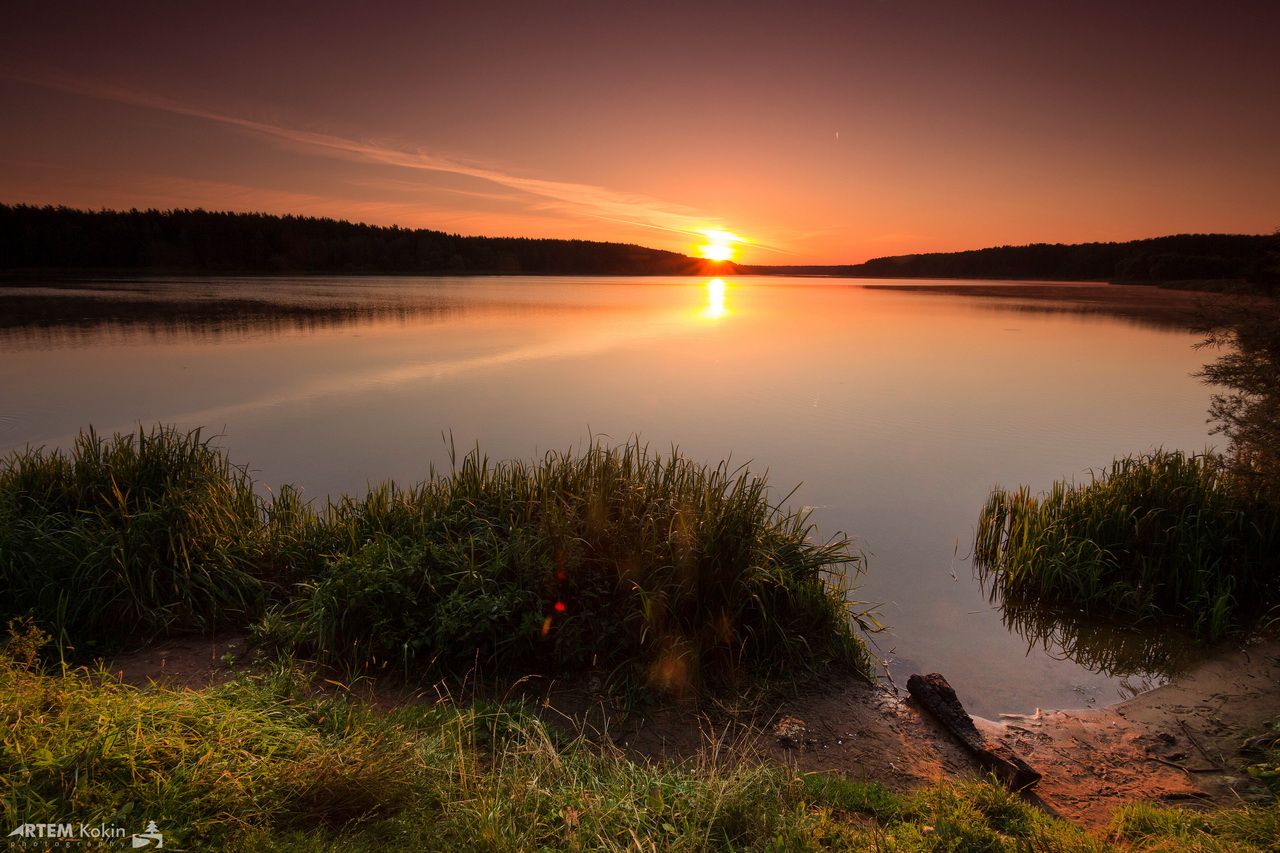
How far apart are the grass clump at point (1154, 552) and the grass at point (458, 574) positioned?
242cm

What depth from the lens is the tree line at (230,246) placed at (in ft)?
226

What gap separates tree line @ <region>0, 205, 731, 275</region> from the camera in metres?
68.8

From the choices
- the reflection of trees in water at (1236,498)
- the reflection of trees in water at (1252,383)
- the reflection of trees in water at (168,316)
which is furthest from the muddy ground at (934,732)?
the reflection of trees in water at (168,316)

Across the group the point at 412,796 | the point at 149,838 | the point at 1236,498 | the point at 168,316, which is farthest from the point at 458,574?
the point at 168,316

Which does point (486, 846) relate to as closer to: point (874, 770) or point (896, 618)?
point (874, 770)

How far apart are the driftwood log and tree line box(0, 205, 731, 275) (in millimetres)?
90714

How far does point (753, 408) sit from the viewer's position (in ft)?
43.9

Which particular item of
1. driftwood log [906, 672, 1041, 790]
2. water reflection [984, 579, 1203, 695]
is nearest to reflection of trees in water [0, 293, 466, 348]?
driftwood log [906, 672, 1041, 790]

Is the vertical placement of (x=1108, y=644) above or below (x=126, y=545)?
below

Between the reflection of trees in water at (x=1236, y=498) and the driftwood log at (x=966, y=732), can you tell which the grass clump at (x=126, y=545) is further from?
the reflection of trees in water at (x=1236, y=498)

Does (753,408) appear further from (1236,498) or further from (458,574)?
(458,574)

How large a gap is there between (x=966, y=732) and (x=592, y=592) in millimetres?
2785

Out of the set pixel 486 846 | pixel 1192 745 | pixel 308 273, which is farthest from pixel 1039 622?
pixel 308 273

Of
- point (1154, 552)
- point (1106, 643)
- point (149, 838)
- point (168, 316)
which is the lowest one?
point (1106, 643)
